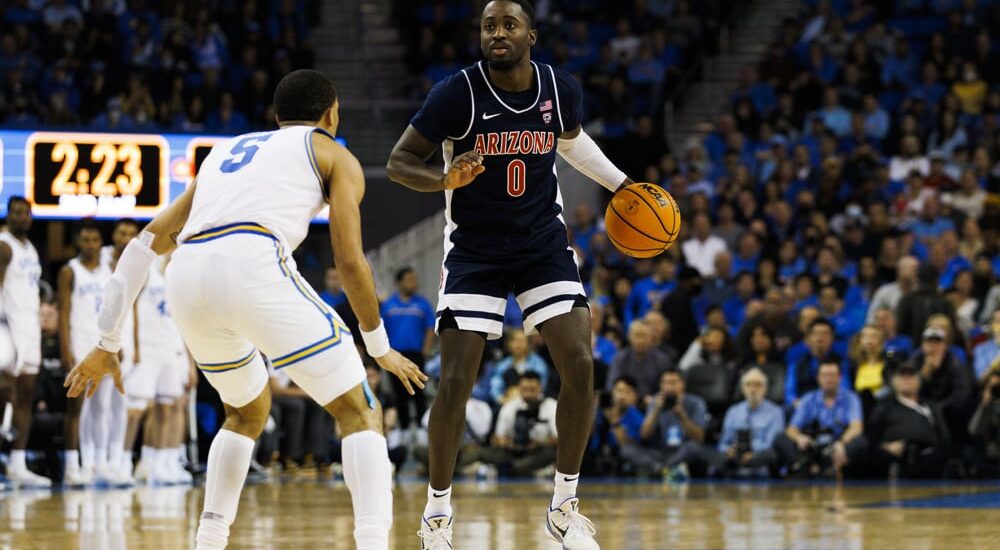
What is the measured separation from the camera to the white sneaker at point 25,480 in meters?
11.5

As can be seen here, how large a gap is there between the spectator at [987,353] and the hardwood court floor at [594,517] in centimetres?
152

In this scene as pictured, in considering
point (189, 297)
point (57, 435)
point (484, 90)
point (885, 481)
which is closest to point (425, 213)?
point (57, 435)

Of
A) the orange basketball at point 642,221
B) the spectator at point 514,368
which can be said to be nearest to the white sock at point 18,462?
the spectator at point 514,368

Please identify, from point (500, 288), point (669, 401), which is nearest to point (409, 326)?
point (669, 401)

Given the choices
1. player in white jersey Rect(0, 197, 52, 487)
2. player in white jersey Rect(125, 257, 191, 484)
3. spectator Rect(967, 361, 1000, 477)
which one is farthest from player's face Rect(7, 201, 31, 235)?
spectator Rect(967, 361, 1000, 477)

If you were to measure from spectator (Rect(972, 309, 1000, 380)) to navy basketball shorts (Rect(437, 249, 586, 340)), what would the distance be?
7175mm

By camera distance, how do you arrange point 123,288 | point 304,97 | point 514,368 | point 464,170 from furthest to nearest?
point 514,368 → point 464,170 → point 304,97 → point 123,288

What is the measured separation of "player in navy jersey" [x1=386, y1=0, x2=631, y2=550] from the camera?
629cm

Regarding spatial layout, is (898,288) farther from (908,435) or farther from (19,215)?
(19,215)

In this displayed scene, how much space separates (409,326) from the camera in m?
14.9

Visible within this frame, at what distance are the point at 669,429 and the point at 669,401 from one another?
24 centimetres

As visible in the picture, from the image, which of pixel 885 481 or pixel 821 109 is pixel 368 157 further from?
pixel 885 481

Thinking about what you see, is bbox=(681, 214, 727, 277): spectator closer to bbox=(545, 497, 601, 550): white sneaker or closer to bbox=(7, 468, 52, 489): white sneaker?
bbox=(7, 468, 52, 489): white sneaker

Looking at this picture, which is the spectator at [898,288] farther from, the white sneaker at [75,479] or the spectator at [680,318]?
the white sneaker at [75,479]
